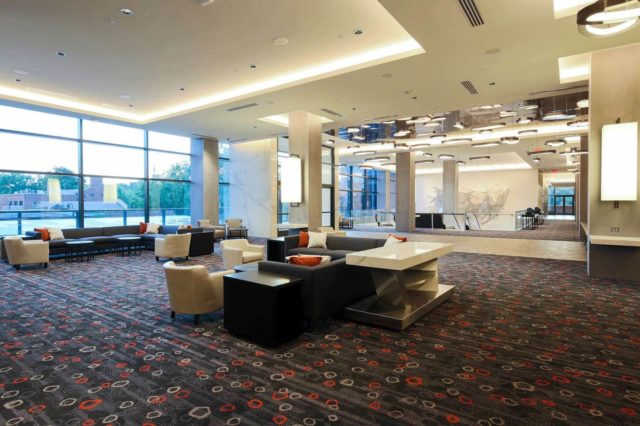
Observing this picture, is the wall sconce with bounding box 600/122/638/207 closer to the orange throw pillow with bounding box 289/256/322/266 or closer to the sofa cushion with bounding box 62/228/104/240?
the orange throw pillow with bounding box 289/256/322/266

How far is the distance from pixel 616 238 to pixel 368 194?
1935 centimetres

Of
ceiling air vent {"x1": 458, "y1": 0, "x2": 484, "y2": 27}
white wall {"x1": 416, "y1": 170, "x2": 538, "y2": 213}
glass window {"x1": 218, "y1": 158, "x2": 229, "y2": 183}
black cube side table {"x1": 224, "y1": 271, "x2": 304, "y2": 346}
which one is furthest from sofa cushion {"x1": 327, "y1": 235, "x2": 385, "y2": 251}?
white wall {"x1": 416, "y1": 170, "x2": 538, "y2": 213}

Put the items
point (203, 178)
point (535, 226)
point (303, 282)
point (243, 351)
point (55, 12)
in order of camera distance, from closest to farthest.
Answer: point (243, 351) → point (303, 282) → point (55, 12) → point (203, 178) → point (535, 226)

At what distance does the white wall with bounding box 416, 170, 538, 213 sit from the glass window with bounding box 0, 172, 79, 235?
2409 cm

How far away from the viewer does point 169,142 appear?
14.3 metres

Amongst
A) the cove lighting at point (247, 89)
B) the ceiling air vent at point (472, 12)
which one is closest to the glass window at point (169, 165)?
the cove lighting at point (247, 89)

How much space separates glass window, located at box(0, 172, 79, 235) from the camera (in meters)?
10.2

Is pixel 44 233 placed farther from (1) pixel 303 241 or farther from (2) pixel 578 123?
(2) pixel 578 123

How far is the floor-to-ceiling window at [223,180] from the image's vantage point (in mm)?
16016

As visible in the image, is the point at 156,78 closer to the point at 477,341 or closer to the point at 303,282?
the point at 303,282

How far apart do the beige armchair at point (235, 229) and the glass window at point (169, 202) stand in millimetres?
2063

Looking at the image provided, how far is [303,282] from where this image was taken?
13.4 feet

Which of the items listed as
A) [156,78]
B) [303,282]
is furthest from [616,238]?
[156,78]

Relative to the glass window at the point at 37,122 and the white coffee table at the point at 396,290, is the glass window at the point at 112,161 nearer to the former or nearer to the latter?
the glass window at the point at 37,122
